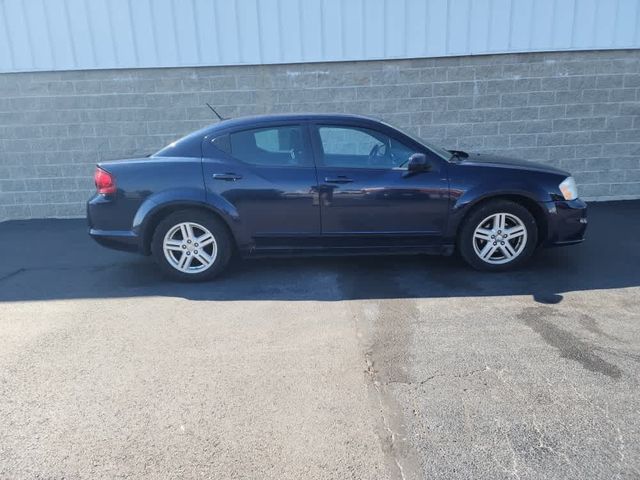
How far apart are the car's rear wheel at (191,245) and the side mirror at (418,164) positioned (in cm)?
192

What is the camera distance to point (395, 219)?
4.84 meters

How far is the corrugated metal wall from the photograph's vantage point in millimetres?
7602

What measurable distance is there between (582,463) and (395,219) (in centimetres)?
285

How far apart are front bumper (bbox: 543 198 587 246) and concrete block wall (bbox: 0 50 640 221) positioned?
3527 mm

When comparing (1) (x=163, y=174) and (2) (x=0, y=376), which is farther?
(1) (x=163, y=174)

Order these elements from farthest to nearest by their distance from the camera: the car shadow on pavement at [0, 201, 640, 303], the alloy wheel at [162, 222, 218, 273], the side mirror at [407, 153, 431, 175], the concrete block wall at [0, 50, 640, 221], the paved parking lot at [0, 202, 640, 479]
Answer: the concrete block wall at [0, 50, 640, 221] → the alloy wheel at [162, 222, 218, 273] → the side mirror at [407, 153, 431, 175] → the car shadow on pavement at [0, 201, 640, 303] → the paved parking lot at [0, 202, 640, 479]

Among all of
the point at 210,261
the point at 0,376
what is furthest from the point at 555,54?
the point at 0,376

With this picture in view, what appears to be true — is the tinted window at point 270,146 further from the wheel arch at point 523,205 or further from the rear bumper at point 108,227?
the wheel arch at point 523,205

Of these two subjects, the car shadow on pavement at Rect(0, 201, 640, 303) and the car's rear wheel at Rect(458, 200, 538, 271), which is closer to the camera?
the car shadow on pavement at Rect(0, 201, 640, 303)

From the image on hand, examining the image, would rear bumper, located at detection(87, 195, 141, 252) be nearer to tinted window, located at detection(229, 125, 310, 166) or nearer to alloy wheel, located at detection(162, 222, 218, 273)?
alloy wheel, located at detection(162, 222, 218, 273)

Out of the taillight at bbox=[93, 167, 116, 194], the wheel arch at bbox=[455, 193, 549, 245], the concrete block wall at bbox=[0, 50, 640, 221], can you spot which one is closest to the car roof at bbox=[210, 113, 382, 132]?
the taillight at bbox=[93, 167, 116, 194]

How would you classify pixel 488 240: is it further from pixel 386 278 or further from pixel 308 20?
pixel 308 20

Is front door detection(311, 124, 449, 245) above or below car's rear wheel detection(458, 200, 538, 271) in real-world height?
above

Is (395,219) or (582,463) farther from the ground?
(395,219)
